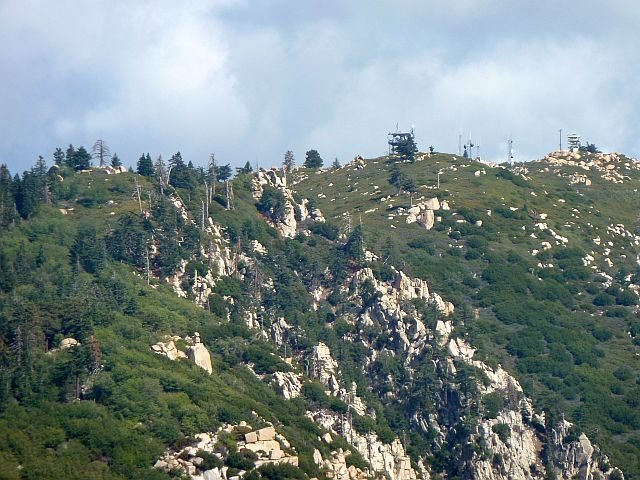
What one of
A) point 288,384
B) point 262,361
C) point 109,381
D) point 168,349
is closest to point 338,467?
point 288,384

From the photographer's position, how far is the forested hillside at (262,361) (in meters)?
134

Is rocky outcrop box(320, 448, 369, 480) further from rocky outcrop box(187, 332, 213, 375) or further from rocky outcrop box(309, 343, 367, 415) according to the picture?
rocky outcrop box(309, 343, 367, 415)

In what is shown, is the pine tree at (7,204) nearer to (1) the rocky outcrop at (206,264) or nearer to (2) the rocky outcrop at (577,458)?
(1) the rocky outcrop at (206,264)


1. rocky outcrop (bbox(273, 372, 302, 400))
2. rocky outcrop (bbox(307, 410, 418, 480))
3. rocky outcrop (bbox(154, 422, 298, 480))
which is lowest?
rocky outcrop (bbox(154, 422, 298, 480))

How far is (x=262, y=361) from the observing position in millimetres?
160375

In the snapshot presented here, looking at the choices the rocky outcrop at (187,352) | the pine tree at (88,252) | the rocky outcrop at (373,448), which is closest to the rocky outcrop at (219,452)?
the rocky outcrop at (187,352)

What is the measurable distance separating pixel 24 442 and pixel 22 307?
23.2 meters

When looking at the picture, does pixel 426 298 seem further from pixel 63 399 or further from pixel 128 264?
pixel 63 399

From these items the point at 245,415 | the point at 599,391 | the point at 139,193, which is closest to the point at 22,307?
the point at 245,415

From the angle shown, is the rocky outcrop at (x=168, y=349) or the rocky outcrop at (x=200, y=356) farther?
the rocky outcrop at (x=200, y=356)

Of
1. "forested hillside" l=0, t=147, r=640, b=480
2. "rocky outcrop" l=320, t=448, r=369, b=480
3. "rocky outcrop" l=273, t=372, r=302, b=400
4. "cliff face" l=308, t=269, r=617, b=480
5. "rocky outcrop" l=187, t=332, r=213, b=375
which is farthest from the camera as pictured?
"cliff face" l=308, t=269, r=617, b=480

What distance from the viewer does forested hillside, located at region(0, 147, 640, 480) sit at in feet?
439

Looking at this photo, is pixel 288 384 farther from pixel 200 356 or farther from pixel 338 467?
pixel 338 467

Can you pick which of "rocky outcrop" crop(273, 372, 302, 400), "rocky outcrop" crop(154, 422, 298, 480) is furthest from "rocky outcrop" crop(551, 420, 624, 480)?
"rocky outcrop" crop(154, 422, 298, 480)
